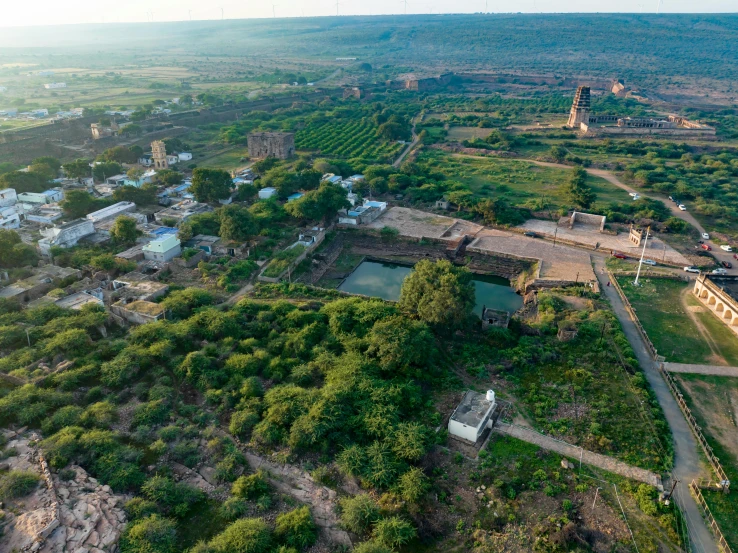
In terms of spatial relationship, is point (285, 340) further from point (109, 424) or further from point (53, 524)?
point (53, 524)

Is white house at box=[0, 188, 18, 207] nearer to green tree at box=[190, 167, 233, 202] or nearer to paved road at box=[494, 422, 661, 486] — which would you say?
green tree at box=[190, 167, 233, 202]

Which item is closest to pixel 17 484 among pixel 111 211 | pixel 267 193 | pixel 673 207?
pixel 111 211

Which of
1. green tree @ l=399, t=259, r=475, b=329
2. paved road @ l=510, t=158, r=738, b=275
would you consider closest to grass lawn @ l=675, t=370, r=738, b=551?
green tree @ l=399, t=259, r=475, b=329

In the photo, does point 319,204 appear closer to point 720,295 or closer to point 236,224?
point 236,224

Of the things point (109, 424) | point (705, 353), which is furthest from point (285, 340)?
point (705, 353)

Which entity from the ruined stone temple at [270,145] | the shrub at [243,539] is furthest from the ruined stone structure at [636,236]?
the ruined stone temple at [270,145]

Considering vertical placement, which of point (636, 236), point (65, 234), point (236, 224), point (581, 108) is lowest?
point (636, 236)

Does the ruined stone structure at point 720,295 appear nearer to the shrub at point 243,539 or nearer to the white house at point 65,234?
the shrub at point 243,539
